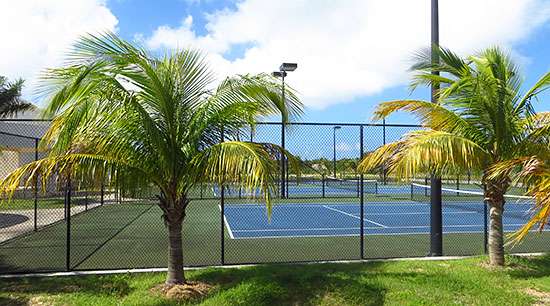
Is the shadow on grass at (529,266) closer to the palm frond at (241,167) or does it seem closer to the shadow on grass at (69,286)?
the palm frond at (241,167)

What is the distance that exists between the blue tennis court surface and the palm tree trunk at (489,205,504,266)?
15.0 feet

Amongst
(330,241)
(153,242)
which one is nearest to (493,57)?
(330,241)

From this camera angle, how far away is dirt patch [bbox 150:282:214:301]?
589cm

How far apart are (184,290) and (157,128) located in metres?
2.42

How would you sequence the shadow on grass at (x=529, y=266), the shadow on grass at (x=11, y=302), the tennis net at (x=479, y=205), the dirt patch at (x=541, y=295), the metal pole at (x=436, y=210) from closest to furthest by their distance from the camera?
1. the shadow on grass at (x=11, y=302)
2. the dirt patch at (x=541, y=295)
3. the shadow on grass at (x=529, y=266)
4. the metal pole at (x=436, y=210)
5. the tennis net at (x=479, y=205)

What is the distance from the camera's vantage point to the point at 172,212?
6.18 meters

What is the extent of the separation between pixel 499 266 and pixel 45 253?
956 centimetres

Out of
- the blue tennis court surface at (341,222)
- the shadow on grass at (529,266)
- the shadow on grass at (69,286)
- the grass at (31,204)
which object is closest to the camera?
the shadow on grass at (69,286)

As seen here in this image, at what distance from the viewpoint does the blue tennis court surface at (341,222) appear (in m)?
12.7

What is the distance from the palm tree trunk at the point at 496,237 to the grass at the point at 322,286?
0.77 feet

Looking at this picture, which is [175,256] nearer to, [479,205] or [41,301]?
[41,301]

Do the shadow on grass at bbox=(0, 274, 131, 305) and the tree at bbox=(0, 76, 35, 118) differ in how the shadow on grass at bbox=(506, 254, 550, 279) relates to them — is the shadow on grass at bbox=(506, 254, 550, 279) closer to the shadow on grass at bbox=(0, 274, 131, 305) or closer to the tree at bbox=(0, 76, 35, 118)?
the shadow on grass at bbox=(0, 274, 131, 305)

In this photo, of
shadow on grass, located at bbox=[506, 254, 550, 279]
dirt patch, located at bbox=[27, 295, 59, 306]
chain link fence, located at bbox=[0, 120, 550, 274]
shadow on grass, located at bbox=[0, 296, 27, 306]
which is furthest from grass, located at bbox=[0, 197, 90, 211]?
shadow on grass, located at bbox=[506, 254, 550, 279]

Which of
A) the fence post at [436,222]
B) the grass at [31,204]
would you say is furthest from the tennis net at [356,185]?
the grass at [31,204]
